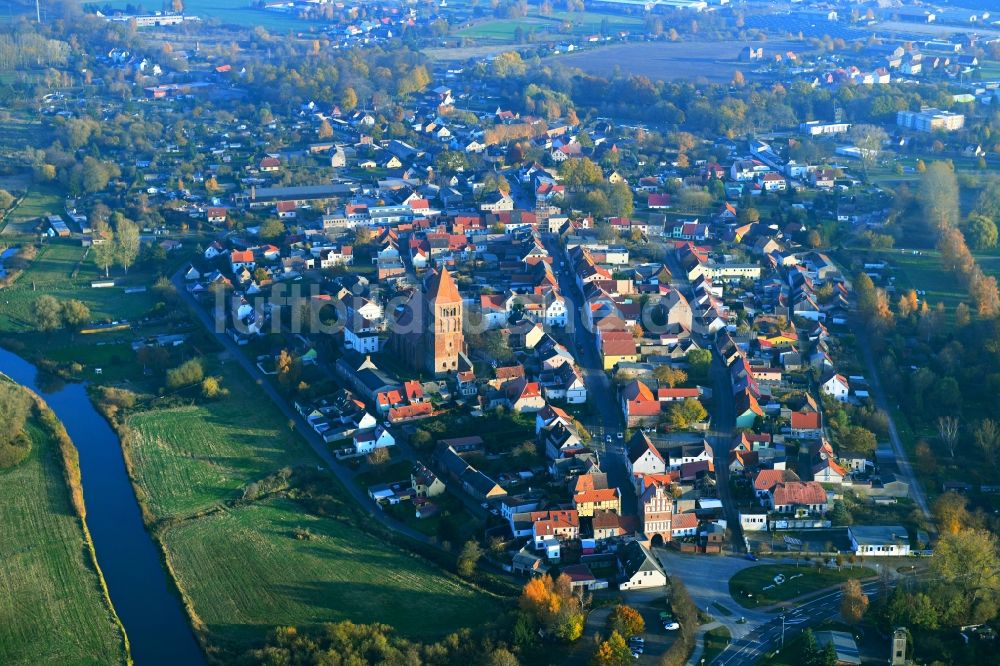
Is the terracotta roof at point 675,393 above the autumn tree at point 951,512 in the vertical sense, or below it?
above

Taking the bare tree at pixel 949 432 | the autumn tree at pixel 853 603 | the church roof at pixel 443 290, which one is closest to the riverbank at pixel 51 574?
the church roof at pixel 443 290

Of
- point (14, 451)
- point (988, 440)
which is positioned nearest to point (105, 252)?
point (14, 451)

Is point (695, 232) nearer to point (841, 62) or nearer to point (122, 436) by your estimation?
point (122, 436)

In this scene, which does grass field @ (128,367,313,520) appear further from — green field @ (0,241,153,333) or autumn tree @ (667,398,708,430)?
autumn tree @ (667,398,708,430)

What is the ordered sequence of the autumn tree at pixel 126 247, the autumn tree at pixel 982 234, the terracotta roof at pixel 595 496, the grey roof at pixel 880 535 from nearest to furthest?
the grey roof at pixel 880 535 → the terracotta roof at pixel 595 496 → the autumn tree at pixel 126 247 → the autumn tree at pixel 982 234

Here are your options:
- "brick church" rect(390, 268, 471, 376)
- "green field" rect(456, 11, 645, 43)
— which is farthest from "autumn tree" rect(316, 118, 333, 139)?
"green field" rect(456, 11, 645, 43)

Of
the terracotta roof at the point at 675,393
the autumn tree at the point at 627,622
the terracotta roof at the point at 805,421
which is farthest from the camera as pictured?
the terracotta roof at the point at 675,393

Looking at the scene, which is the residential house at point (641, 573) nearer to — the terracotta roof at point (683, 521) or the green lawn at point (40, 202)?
the terracotta roof at point (683, 521)
